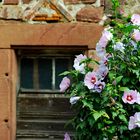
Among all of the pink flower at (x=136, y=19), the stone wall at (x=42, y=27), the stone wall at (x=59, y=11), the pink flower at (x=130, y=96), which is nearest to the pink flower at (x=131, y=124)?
the pink flower at (x=130, y=96)

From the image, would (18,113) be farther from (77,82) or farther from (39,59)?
(77,82)

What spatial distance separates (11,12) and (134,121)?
4.60 feet

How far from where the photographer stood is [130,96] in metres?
3.31

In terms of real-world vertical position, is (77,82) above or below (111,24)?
below

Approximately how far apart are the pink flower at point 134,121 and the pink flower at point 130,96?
0.09m

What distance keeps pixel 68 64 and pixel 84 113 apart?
33.7 inches

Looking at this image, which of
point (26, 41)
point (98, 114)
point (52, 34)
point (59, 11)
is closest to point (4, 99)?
point (26, 41)

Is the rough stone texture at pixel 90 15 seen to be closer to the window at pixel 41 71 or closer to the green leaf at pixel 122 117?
the window at pixel 41 71

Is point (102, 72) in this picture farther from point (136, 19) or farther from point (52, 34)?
point (52, 34)

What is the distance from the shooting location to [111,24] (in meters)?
4.05

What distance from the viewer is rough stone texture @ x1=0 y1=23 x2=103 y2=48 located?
158 inches

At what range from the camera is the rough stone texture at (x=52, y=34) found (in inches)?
158

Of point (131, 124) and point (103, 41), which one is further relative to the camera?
point (103, 41)

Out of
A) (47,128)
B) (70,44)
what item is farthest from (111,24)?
(47,128)
